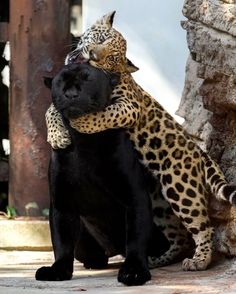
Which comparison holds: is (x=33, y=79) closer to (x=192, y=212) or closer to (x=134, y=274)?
(x=192, y=212)

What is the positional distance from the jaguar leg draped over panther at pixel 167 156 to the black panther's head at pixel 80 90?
0.12 meters

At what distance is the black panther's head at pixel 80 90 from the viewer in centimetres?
485

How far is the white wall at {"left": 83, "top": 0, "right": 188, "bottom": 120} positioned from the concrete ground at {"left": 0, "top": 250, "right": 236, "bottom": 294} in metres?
1.53

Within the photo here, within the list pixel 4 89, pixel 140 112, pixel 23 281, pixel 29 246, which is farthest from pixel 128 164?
pixel 4 89

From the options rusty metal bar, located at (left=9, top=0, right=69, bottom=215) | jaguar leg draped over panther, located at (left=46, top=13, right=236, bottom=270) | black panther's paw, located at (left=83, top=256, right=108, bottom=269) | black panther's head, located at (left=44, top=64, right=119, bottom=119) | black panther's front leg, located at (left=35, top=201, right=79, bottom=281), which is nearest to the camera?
black panther's head, located at (left=44, top=64, right=119, bottom=119)

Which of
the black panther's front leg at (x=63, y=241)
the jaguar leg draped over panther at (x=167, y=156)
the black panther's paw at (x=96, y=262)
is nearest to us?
the black panther's front leg at (x=63, y=241)

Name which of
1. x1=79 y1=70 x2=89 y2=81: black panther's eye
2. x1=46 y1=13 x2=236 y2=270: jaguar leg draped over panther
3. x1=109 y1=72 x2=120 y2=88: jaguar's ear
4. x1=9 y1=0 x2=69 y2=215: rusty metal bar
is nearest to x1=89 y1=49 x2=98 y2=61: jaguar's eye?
x1=46 y1=13 x2=236 y2=270: jaguar leg draped over panther

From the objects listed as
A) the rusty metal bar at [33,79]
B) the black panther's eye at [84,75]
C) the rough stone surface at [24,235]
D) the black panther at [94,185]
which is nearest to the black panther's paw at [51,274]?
the black panther at [94,185]

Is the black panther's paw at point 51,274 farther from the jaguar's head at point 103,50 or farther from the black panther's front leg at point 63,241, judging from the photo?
the jaguar's head at point 103,50

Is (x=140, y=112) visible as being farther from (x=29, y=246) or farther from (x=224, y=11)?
(x=29, y=246)

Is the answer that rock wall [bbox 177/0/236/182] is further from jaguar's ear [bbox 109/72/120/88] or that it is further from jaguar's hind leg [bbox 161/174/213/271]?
jaguar's ear [bbox 109/72/120/88]

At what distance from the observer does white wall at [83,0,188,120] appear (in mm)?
6703

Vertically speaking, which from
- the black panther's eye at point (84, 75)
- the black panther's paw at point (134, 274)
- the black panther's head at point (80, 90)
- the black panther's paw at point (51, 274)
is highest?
the black panther's eye at point (84, 75)

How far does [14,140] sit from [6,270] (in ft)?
4.25
